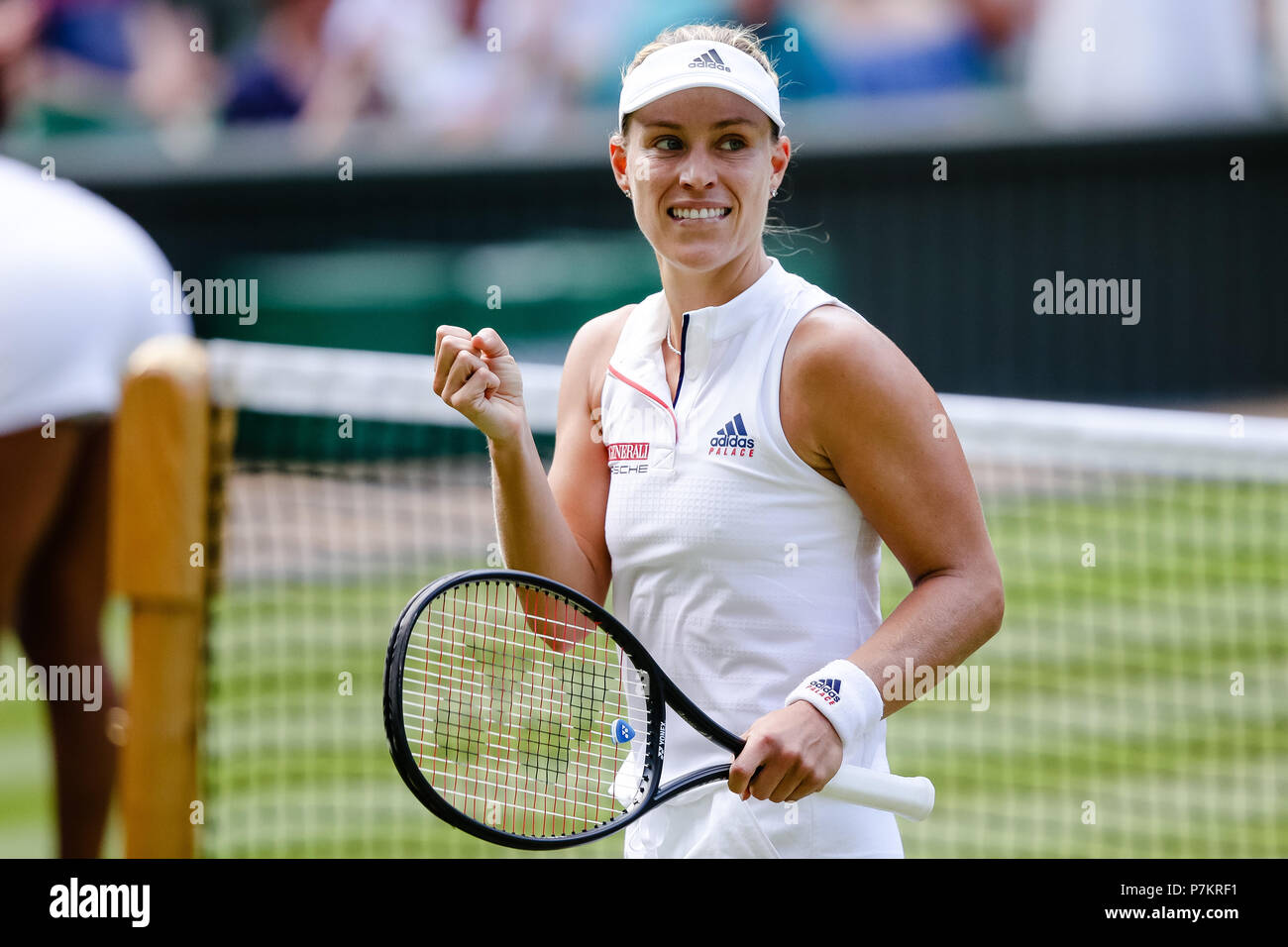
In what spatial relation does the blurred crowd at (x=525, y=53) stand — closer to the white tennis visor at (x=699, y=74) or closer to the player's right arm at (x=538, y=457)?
the player's right arm at (x=538, y=457)

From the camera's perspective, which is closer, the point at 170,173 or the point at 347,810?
the point at 347,810

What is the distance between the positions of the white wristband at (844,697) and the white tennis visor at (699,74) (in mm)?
809

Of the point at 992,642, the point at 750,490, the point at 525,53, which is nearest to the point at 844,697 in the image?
the point at 750,490

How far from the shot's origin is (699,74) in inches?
87.2

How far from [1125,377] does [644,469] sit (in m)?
5.96

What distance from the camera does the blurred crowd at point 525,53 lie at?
8.36 metres

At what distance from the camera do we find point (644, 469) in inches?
90.6

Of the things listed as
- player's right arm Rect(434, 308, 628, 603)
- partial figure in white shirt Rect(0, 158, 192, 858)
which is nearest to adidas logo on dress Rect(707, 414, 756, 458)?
player's right arm Rect(434, 308, 628, 603)

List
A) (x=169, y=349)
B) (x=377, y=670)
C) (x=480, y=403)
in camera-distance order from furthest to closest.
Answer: (x=377, y=670)
(x=169, y=349)
(x=480, y=403)

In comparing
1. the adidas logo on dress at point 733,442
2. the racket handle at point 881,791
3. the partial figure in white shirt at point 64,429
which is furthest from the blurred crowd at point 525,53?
the racket handle at point 881,791

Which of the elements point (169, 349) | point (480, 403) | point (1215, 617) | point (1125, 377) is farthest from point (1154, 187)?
point (480, 403)

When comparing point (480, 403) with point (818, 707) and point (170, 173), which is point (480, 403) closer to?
point (818, 707)

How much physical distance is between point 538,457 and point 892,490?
538mm

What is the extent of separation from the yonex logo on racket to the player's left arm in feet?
0.08
